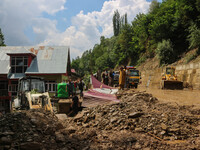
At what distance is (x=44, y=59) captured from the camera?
935 inches

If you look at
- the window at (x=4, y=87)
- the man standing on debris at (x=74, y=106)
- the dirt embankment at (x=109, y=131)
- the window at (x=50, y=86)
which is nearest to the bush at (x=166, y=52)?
the window at (x=50, y=86)

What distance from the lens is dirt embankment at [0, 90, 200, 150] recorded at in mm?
4170

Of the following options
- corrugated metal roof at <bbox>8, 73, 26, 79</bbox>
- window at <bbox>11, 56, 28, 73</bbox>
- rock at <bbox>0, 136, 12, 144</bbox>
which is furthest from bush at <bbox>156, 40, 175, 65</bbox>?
rock at <bbox>0, 136, 12, 144</bbox>

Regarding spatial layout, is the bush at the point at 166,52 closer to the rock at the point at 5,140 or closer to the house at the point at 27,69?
the house at the point at 27,69

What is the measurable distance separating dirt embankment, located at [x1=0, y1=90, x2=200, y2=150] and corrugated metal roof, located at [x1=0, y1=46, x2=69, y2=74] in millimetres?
15800

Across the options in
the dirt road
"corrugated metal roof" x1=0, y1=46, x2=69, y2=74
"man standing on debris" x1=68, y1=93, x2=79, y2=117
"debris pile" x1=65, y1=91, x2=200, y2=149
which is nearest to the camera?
"debris pile" x1=65, y1=91, x2=200, y2=149

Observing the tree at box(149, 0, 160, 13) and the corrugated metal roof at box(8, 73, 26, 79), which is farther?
the tree at box(149, 0, 160, 13)

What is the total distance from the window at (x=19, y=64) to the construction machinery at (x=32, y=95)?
12.6m

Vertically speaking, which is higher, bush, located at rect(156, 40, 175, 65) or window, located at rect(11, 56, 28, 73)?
bush, located at rect(156, 40, 175, 65)

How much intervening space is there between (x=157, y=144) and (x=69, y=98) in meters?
11.4

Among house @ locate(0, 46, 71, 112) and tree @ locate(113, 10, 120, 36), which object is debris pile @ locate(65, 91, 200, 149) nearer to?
house @ locate(0, 46, 71, 112)

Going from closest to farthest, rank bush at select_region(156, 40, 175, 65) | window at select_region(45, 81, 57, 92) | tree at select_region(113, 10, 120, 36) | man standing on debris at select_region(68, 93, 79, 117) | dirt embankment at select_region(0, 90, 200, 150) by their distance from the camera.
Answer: dirt embankment at select_region(0, 90, 200, 150) < man standing on debris at select_region(68, 93, 79, 117) < window at select_region(45, 81, 57, 92) < bush at select_region(156, 40, 175, 65) < tree at select_region(113, 10, 120, 36)

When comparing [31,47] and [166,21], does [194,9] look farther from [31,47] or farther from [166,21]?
[31,47]

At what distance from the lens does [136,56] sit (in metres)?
47.2
